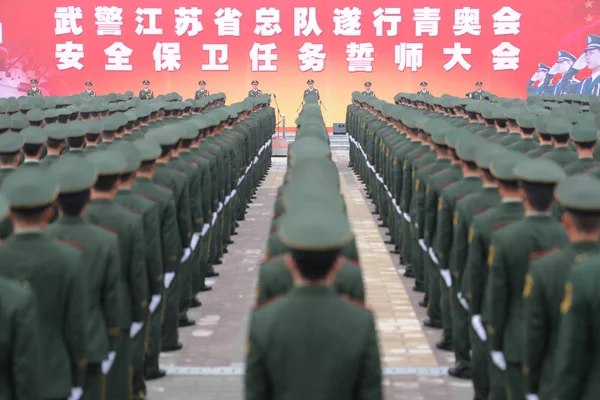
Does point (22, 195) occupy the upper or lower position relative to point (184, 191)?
upper

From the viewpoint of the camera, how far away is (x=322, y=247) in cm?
259

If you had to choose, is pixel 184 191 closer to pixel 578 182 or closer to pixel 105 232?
pixel 105 232

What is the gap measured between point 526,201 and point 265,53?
23963mm

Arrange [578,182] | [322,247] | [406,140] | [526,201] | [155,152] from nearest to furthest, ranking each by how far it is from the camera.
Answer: [322,247] → [578,182] → [526,201] → [155,152] → [406,140]

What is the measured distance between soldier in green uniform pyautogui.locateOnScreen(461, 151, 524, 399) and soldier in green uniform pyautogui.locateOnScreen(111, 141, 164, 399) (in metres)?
1.79

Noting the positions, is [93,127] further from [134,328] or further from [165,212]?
[134,328]

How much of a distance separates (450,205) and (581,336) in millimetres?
3026

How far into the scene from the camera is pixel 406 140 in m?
10.3

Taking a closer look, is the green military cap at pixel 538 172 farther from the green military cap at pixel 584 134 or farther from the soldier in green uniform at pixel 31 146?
the soldier in green uniform at pixel 31 146

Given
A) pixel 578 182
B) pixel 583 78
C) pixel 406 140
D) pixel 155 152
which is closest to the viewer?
pixel 578 182

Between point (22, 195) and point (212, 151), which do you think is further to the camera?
point (212, 151)

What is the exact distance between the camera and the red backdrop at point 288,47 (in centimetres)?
2731

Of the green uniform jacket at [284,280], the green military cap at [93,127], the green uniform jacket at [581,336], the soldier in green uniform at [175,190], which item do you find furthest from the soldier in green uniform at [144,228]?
the green uniform jacket at [581,336]

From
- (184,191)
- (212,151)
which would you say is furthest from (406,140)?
(184,191)
